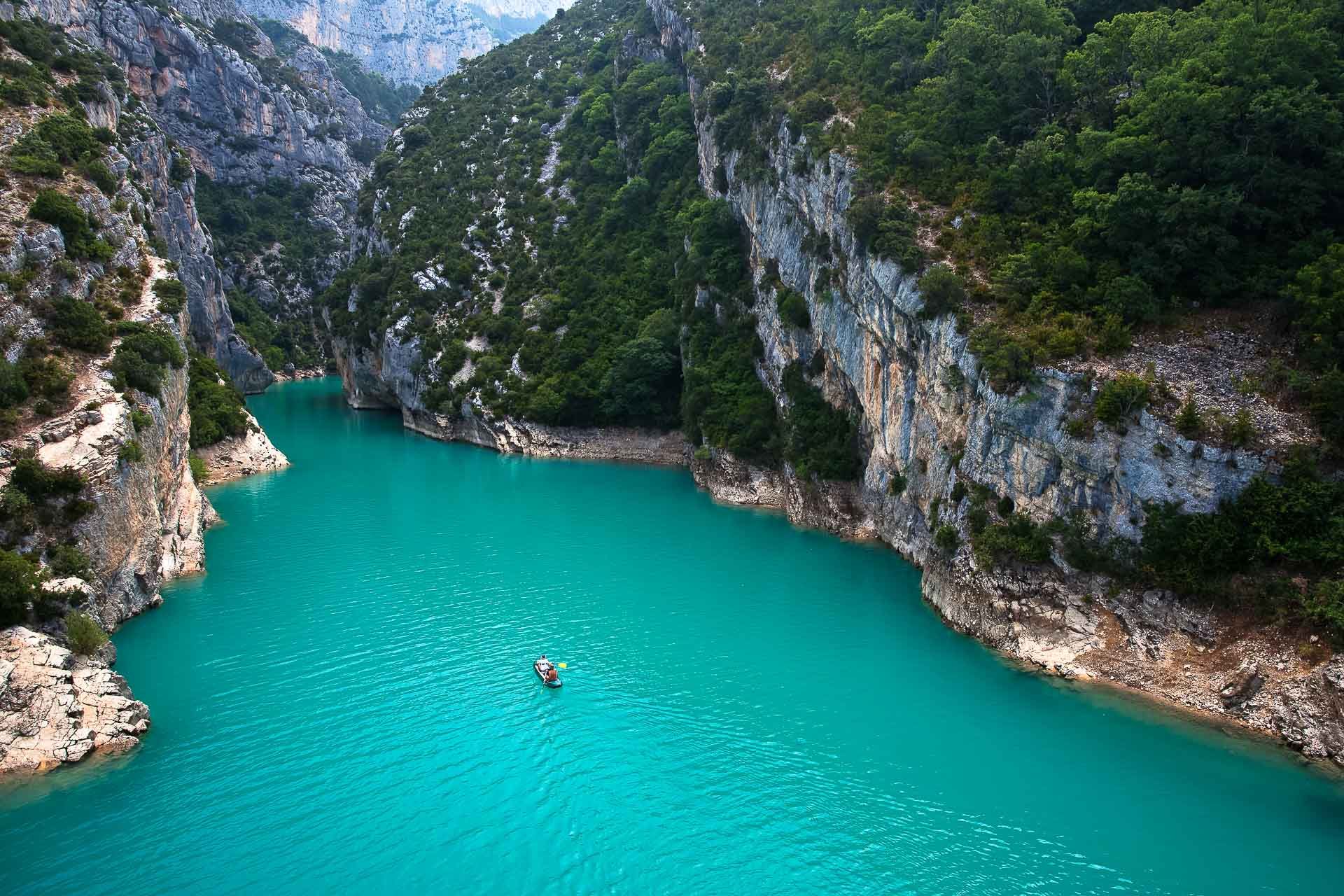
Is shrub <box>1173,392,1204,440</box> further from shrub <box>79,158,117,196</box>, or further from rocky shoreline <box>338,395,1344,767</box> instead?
shrub <box>79,158,117,196</box>

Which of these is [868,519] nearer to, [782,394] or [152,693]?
[782,394]

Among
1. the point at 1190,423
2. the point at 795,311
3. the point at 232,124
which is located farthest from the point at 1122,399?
the point at 232,124

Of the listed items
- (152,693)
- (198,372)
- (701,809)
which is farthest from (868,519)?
(198,372)

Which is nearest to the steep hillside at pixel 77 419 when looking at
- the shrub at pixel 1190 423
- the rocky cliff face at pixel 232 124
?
the shrub at pixel 1190 423

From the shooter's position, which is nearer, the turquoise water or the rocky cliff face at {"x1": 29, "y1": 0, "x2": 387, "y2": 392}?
the turquoise water

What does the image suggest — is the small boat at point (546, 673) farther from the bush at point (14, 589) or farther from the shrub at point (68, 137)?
the shrub at point (68, 137)

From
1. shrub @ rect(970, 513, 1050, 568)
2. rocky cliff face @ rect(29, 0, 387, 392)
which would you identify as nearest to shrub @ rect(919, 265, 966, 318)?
shrub @ rect(970, 513, 1050, 568)

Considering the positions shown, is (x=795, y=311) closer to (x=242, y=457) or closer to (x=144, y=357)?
(x=144, y=357)
